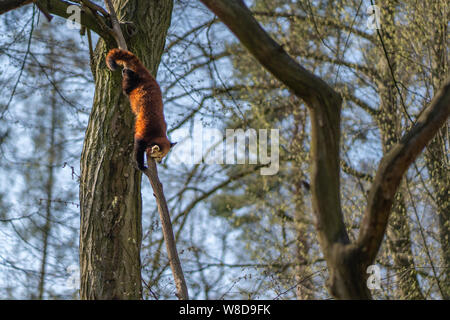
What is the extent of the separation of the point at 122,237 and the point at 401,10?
4721 mm

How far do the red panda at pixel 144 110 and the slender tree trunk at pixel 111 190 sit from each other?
0.69 metres

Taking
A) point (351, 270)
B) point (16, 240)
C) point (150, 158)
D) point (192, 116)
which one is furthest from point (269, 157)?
point (351, 270)

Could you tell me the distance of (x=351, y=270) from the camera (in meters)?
1.98

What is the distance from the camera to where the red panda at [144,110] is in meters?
2.71

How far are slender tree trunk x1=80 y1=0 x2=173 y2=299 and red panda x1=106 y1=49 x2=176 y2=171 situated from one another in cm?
69

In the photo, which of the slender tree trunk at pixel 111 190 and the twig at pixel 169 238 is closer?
the twig at pixel 169 238

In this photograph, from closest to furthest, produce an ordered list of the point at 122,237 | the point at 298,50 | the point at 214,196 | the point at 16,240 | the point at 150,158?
the point at 150,158 < the point at 122,237 < the point at 16,240 < the point at 298,50 < the point at 214,196

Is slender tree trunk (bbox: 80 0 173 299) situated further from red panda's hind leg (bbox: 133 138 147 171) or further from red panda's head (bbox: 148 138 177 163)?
red panda's head (bbox: 148 138 177 163)

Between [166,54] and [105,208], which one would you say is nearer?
[105,208]

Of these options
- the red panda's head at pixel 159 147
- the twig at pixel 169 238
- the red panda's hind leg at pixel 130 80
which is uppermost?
the red panda's hind leg at pixel 130 80

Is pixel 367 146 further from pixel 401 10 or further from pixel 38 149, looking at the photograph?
pixel 38 149

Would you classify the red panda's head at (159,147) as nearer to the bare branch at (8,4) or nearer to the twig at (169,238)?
the twig at (169,238)

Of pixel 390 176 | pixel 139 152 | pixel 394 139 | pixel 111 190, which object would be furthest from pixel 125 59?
pixel 394 139

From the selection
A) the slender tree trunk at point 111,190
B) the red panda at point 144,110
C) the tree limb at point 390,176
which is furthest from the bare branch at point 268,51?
the slender tree trunk at point 111,190
